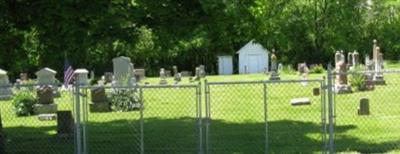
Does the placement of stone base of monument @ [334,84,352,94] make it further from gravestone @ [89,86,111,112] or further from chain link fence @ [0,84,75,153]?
chain link fence @ [0,84,75,153]

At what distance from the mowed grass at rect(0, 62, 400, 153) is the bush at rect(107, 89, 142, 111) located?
463 mm

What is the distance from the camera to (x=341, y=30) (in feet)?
248

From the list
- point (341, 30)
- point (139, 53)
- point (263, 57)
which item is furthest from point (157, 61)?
point (341, 30)

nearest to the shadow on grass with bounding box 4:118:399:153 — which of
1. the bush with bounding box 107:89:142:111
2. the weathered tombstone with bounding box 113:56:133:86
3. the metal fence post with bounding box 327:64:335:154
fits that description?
the metal fence post with bounding box 327:64:335:154

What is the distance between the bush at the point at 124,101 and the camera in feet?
81.5

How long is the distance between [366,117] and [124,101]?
29.4 ft

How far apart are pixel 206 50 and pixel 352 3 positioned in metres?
16.6

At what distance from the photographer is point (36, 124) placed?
21484 mm

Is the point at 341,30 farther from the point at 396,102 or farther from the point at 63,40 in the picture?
the point at 63,40

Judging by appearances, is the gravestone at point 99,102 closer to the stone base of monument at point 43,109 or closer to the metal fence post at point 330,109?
the stone base of monument at point 43,109

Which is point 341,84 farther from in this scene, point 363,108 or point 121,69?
point 121,69

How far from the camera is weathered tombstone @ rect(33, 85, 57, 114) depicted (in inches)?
1013

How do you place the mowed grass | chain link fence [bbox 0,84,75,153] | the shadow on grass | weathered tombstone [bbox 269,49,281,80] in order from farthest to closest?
1. weathered tombstone [bbox 269,49,281,80]
2. chain link fence [bbox 0,84,75,153]
3. the mowed grass
4. the shadow on grass

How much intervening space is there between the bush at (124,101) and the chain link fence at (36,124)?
90.2 inches
